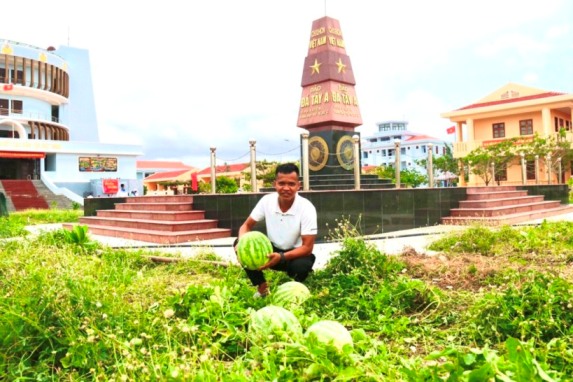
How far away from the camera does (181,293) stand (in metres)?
3.57

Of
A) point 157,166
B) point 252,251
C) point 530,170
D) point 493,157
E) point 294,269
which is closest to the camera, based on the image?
point 252,251

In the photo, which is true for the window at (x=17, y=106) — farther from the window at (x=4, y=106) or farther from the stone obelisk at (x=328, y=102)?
the stone obelisk at (x=328, y=102)

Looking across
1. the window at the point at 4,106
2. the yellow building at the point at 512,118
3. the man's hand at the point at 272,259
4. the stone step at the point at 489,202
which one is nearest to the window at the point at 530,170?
Result: the yellow building at the point at 512,118

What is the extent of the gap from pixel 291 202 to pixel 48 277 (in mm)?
2189

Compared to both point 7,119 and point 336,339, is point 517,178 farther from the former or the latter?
point 7,119

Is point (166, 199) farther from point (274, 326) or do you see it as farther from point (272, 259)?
point (274, 326)

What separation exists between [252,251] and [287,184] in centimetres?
73

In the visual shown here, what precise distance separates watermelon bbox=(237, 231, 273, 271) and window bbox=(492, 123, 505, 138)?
35877 millimetres

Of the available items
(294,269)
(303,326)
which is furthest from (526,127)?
(303,326)

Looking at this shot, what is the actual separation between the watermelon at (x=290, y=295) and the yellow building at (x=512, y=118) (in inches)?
1288

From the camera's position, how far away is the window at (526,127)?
34219mm

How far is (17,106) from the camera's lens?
136 feet

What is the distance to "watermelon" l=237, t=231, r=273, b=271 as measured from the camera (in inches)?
159

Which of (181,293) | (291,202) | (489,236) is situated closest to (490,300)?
(291,202)
